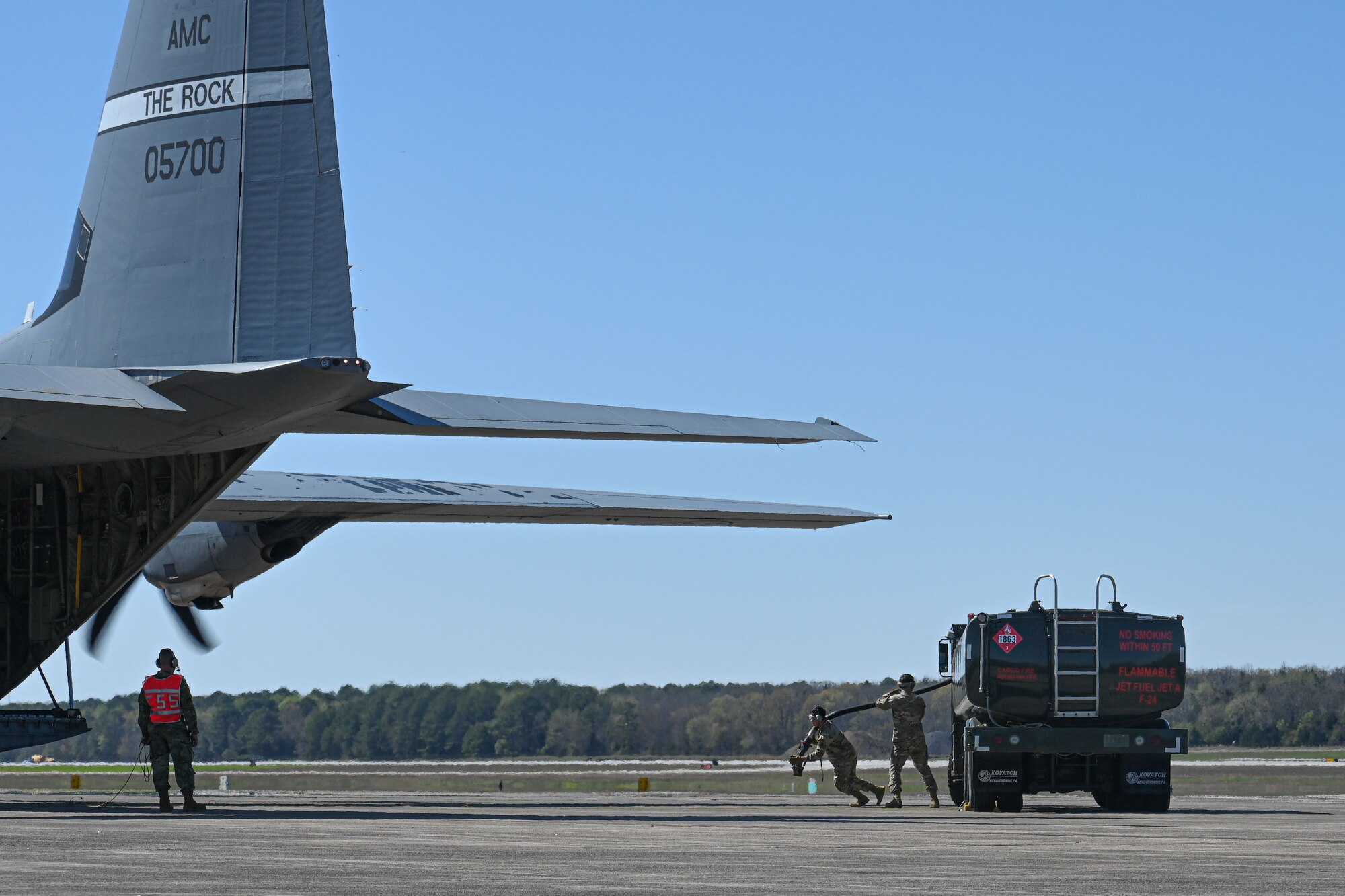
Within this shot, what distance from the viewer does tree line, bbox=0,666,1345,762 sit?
4078cm

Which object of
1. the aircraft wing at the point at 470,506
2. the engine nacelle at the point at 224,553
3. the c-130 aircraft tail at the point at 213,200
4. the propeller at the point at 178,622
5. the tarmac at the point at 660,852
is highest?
the c-130 aircraft tail at the point at 213,200

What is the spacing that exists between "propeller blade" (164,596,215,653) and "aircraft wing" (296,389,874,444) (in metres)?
10.5

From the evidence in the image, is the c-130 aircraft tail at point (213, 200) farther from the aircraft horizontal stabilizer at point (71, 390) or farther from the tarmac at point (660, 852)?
the tarmac at point (660, 852)

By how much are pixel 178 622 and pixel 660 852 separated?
1621 cm

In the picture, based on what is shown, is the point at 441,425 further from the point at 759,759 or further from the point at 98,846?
the point at 759,759

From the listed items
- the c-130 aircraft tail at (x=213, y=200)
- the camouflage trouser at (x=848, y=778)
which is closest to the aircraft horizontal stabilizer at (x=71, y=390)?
the c-130 aircraft tail at (x=213, y=200)

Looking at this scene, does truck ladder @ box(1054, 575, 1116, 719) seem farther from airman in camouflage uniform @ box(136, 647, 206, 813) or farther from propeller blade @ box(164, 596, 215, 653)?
propeller blade @ box(164, 596, 215, 653)

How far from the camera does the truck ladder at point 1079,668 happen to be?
17.9 meters

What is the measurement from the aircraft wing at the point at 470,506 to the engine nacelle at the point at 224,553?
7.7 inches

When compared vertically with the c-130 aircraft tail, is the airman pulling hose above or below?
below

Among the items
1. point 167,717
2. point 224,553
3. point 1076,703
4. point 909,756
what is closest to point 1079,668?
point 1076,703

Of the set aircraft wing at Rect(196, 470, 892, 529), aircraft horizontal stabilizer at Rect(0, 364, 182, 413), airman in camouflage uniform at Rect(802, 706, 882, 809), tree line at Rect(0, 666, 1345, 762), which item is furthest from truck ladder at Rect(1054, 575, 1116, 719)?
tree line at Rect(0, 666, 1345, 762)

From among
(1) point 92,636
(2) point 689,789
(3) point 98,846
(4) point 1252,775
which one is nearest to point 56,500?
(1) point 92,636

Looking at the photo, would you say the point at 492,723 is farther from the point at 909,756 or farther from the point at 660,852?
the point at 660,852
